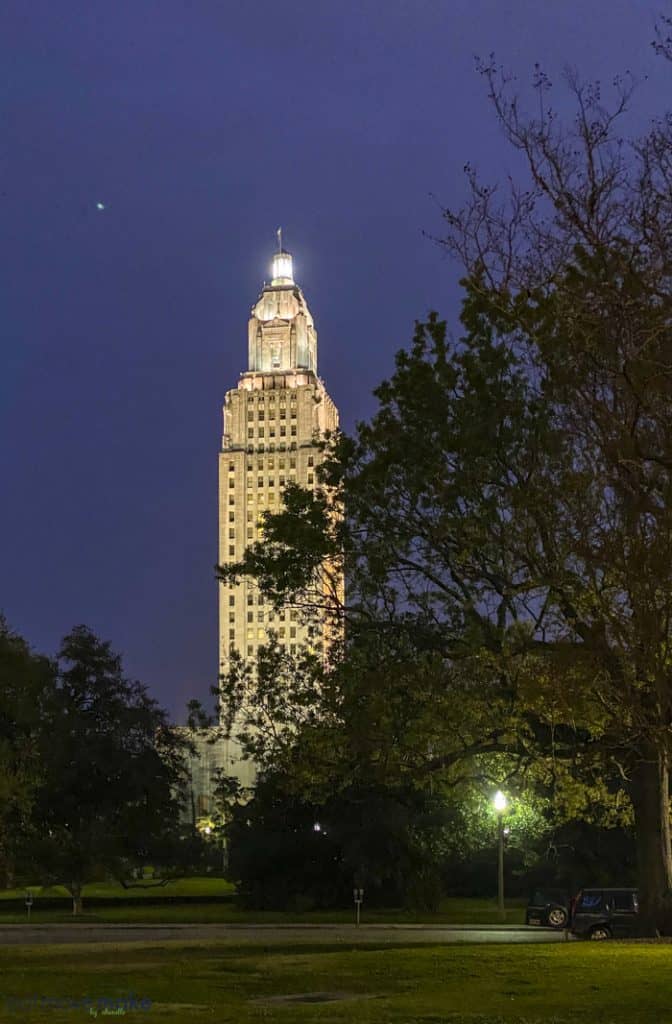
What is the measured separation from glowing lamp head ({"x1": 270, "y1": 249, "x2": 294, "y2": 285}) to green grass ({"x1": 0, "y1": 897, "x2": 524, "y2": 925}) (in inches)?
4800

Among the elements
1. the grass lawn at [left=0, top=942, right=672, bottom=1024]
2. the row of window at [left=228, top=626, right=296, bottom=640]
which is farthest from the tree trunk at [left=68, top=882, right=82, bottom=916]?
the row of window at [left=228, top=626, right=296, bottom=640]

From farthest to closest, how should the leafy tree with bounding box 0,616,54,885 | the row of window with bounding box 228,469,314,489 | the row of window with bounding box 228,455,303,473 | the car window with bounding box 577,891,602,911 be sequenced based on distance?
1. the row of window with bounding box 228,455,303,473
2. the row of window with bounding box 228,469,314,489
3. the leafy tree with bounding box 0,616,54,885
4. the car window with bounding box 577,891,602,911

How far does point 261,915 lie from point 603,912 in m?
18.1

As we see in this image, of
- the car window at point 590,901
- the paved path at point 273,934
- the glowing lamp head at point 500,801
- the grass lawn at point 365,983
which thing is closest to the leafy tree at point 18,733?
the paved path at point 273,934

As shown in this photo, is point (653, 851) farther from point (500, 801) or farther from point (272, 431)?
point (272, 431)

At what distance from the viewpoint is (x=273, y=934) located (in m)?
32.4

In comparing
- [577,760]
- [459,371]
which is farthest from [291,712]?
[459,371]

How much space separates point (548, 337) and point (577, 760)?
9164 mm

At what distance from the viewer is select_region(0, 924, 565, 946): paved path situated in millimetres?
29375

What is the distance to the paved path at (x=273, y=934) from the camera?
96.4 feet

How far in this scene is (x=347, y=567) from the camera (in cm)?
2736

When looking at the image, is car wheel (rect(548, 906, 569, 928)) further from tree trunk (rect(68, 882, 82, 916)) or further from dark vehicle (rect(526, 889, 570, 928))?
tree trunk (rect(68, 882, 82, 916))

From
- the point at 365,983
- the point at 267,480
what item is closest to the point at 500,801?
the point at 365,983

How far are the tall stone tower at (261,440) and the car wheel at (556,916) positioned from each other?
107 metres
